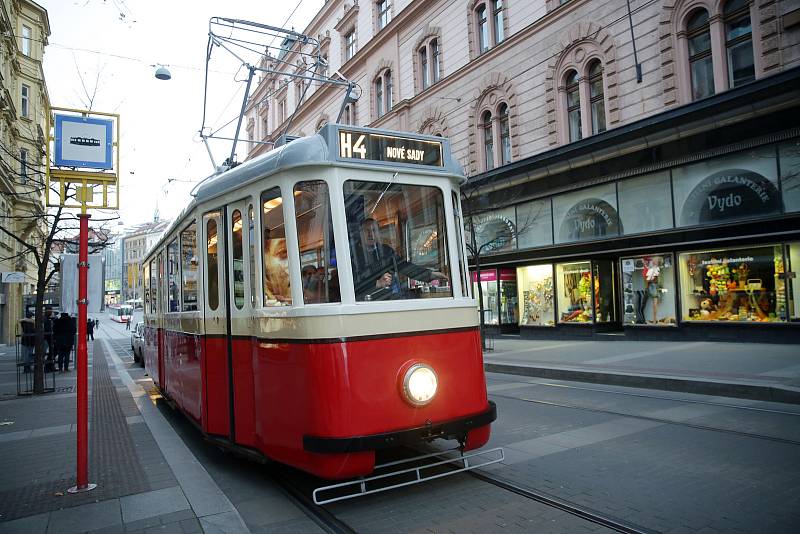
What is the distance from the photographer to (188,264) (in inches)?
267

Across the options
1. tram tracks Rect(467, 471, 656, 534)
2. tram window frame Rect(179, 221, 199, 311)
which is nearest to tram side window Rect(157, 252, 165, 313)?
tram window frame Rect(179, 221, 199, 311)

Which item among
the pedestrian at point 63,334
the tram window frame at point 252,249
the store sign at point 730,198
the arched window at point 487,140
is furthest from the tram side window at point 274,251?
the arched window at point 487,140

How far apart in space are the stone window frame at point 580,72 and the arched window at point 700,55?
2.25m

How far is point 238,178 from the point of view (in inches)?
211

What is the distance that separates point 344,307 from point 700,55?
1485 cm

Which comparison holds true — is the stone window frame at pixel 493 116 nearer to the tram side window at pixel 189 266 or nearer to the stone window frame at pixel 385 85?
the stone window frame at pixel 385 85

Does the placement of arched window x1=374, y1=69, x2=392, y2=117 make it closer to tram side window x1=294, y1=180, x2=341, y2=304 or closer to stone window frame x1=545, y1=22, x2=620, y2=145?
stone window frame x1=545, y1=22, x2=620, y2=145

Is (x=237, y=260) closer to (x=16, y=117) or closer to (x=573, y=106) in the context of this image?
(x=573, y=106)

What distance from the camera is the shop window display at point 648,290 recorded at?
16172mm

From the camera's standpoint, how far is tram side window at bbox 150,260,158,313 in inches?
377

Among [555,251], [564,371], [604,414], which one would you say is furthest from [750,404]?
[555,251]

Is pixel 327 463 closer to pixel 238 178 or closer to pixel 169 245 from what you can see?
pixel 238 178

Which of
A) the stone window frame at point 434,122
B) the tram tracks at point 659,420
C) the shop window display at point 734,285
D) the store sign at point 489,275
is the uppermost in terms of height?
the stone window frame at point 434,122

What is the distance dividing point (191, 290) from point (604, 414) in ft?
18.8
